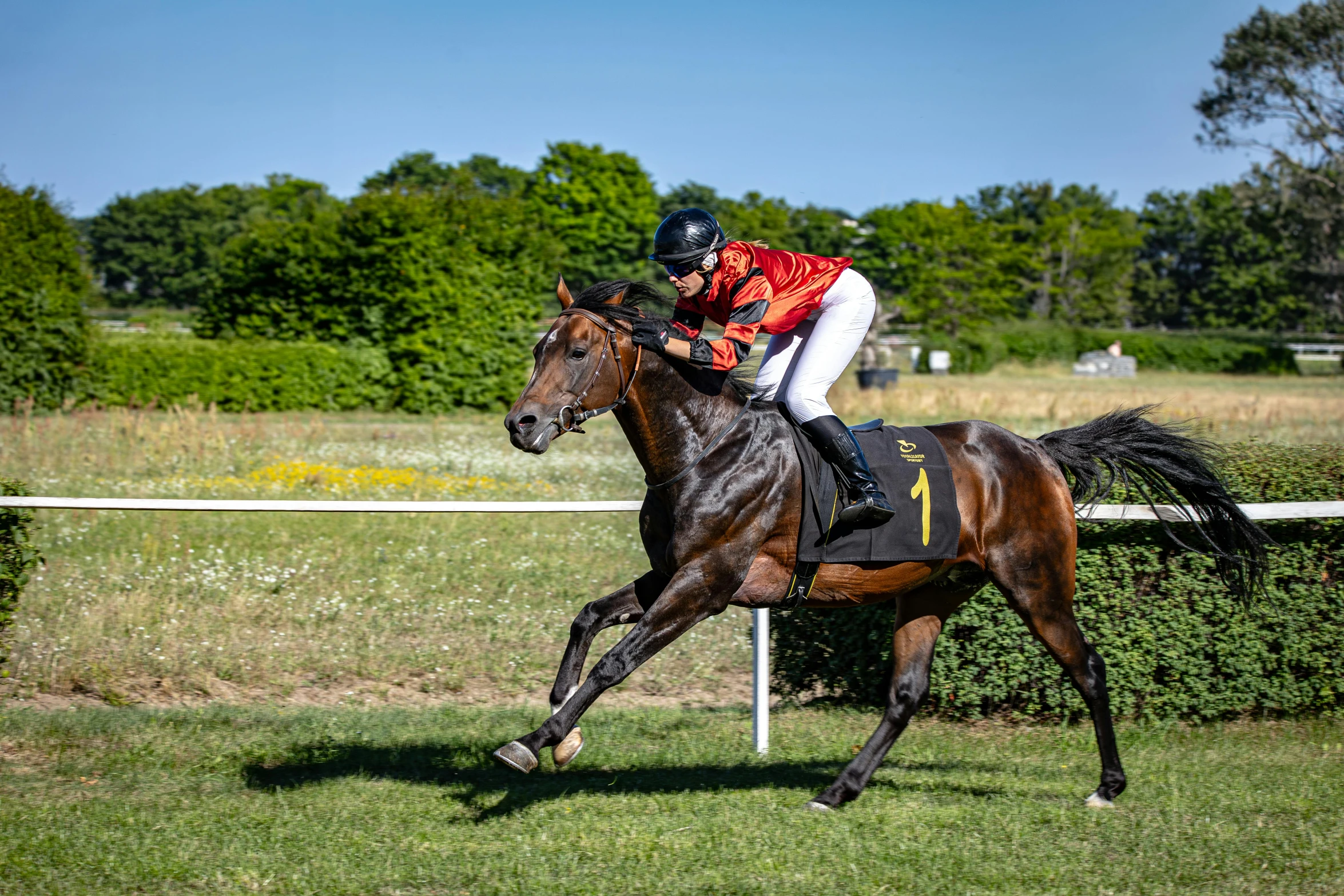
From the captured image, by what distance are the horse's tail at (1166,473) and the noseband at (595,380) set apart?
2.31 m

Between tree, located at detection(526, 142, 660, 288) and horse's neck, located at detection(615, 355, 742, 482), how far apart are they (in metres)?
61.7

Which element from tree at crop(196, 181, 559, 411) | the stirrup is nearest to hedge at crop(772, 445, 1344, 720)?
the stirrup

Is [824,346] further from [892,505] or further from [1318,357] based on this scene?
[1318,357]

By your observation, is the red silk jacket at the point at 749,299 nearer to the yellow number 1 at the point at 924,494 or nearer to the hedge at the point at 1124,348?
the yellow number 1 at the point at 924,494

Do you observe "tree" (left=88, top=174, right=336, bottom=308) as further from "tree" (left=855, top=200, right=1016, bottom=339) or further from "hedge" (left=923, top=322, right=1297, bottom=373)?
"hedge" (left=923, top=322, right=1297, bottom=373)

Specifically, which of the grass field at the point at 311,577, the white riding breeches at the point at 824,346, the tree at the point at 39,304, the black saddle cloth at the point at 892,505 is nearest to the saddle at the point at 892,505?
the black saddle cloth at the point at 892,505

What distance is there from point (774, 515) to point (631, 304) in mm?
1125

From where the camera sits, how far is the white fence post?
5750mm

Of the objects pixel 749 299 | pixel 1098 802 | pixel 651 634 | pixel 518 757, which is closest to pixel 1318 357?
pixel 1098 802

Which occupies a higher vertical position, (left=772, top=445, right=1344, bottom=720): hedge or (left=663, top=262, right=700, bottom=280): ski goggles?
(left=663, top=262, right=700, bottom=280): ski goggles

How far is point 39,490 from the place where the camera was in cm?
1060

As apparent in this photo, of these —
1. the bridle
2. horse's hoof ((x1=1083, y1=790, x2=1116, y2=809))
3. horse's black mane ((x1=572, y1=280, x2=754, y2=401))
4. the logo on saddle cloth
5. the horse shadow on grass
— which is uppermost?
horse's black mane ((x1=572, y1=280, x2=754, y2=401))

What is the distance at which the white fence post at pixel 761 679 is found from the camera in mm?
5750

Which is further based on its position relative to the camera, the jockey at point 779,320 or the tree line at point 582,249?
the tree line at point 582,249
